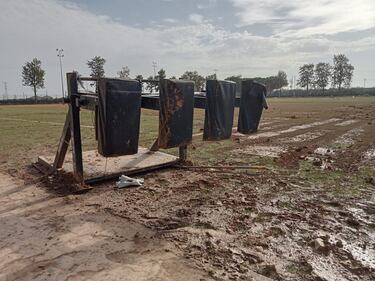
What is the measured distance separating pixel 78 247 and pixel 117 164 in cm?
332

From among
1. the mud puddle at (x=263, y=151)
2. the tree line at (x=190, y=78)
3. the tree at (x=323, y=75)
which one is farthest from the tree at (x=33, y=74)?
the tree at (x=323, y=75)

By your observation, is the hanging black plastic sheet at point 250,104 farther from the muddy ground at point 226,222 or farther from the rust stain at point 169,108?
the rust stain at point 169,108

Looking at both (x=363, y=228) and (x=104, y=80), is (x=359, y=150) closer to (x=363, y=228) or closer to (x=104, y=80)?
(x=363, y=228)

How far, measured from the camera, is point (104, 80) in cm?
463

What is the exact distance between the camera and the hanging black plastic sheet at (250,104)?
602 cm

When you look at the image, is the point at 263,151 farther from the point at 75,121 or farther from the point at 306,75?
the point at 306,75

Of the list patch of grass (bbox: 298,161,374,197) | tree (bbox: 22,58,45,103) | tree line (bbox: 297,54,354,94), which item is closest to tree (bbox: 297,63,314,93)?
tree line (bbox: 297,54,354,94)

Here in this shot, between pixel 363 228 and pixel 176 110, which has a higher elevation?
pixel 176 110

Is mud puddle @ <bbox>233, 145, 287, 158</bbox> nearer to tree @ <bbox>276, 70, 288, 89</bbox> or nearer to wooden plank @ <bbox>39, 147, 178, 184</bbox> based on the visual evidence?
wooden plank @ <bbox>39, 147, 178, 184</bbox>

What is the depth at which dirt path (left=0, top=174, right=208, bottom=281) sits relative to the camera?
9.91 feet

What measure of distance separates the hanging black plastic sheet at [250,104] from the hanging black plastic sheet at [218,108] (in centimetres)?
20

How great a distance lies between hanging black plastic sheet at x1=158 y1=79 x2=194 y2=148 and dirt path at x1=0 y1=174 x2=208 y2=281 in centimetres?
153

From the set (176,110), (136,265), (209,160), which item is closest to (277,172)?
(209,160)

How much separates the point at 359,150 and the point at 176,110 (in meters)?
6.29
